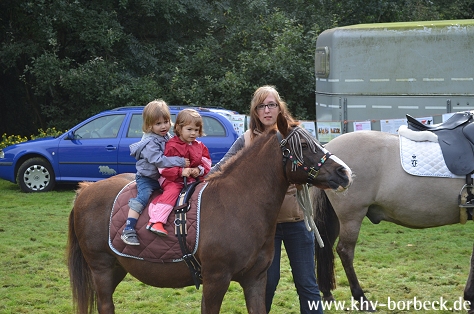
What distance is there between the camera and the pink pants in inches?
151

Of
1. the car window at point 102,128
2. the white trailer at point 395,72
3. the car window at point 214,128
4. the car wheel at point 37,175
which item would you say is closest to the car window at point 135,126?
the car window at point 102,128

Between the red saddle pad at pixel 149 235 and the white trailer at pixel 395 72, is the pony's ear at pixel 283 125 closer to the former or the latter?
the red saddle pad at pixel 149 235

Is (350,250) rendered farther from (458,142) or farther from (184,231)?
(184,231)

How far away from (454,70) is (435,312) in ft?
18.7

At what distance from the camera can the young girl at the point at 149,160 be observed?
3898 mm

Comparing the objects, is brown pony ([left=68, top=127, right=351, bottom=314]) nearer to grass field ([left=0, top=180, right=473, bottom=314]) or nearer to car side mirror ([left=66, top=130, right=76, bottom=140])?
grass field ([left=0, top=180, right=473, bottom=314])

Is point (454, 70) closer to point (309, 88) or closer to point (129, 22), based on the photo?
point (309, 88)

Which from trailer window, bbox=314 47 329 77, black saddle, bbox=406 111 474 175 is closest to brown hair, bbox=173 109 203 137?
black saddle, bbox=406 111 474 175

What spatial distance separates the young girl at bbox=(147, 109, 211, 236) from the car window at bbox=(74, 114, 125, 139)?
7.59m

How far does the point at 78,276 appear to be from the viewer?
440cm

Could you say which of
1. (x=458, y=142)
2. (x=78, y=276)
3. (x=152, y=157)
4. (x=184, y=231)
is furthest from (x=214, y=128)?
(x=184, y=231)

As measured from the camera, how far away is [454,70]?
10.1 meters

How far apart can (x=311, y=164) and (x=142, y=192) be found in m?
1.12

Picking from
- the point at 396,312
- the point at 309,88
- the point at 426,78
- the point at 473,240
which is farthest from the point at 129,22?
the point at 396,312
